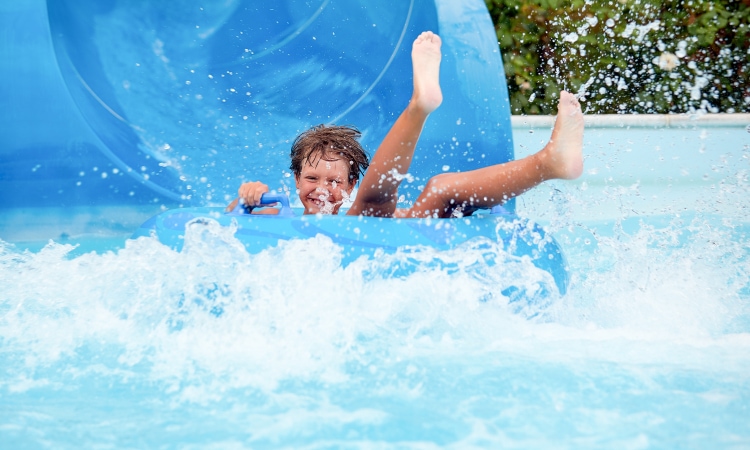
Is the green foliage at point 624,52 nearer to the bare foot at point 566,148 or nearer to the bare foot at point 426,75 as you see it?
the bare foot at point 426,75

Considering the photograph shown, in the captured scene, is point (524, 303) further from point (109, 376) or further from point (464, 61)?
point (464, 61)

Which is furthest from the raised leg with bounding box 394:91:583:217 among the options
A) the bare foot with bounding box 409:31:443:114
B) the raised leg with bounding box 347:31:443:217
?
the bare foot with bounding box 409:31:443:114

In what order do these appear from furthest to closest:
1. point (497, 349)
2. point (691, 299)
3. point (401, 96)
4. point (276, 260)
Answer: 1. point (401, 96)
2. point (691, 299)
3. point (276, 260)
4. point (497, 349)

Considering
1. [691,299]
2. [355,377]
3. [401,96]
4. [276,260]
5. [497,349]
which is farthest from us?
[401,96]

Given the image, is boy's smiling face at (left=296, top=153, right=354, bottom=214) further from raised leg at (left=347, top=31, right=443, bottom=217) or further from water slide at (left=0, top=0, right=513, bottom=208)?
water slide at (left=0, top=0, right=513, bottom=208)

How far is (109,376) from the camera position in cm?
138

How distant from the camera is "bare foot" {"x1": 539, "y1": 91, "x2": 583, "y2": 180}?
1.73 metres

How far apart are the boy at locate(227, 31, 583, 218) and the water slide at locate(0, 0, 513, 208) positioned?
0.59 m

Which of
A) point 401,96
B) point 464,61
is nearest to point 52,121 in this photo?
point 401,96

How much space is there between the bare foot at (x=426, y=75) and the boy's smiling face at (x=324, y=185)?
48 cm

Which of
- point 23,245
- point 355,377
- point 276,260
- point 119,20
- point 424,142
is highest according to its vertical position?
point 119,20

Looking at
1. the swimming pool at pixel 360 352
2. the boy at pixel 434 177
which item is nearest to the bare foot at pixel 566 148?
the boy at pixel 434 177

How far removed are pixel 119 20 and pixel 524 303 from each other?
1.85m

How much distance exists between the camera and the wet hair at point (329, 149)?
2.29m
